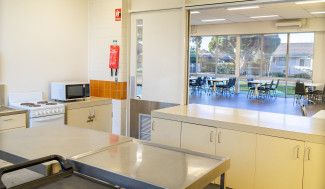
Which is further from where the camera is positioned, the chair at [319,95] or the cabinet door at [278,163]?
the chair at [319,95]

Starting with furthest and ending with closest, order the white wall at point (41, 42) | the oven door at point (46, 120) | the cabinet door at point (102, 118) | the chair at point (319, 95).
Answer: the chair at point (319, 95) → the cabinet door at point (102, 118) → the white wall at point (41, 42) → the oven door at point (46, 120)

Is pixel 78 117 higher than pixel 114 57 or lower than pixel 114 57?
lower

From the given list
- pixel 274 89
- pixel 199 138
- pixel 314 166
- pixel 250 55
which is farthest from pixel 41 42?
pixel 250 55

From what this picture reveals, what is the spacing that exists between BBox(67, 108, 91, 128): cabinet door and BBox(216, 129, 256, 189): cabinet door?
7.53 feet

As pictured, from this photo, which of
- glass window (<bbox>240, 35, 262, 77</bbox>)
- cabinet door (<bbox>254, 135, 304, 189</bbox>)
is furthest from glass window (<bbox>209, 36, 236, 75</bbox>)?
cabinet door (<bbox>254, 135, 304, 189</bbox>)

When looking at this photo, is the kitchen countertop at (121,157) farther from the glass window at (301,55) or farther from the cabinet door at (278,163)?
the glass window at (301,55)

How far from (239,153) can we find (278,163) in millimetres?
349

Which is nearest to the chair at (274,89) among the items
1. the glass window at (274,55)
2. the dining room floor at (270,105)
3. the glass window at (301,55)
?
the dining room floor at (270,105)

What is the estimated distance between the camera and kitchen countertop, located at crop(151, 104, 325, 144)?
2.55m

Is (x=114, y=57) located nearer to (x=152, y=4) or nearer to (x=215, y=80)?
(x=152, y=4)

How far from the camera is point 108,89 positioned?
512 centimetres

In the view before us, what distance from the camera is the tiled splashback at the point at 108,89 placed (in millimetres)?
4992

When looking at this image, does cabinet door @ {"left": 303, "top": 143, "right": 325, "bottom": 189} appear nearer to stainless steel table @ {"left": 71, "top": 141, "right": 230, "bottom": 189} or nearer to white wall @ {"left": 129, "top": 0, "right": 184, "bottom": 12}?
stainless steel table @ {"left": 71, "top": 141, "right": 230, "bottom": 189}

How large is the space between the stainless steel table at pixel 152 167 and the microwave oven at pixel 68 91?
2.95 m
